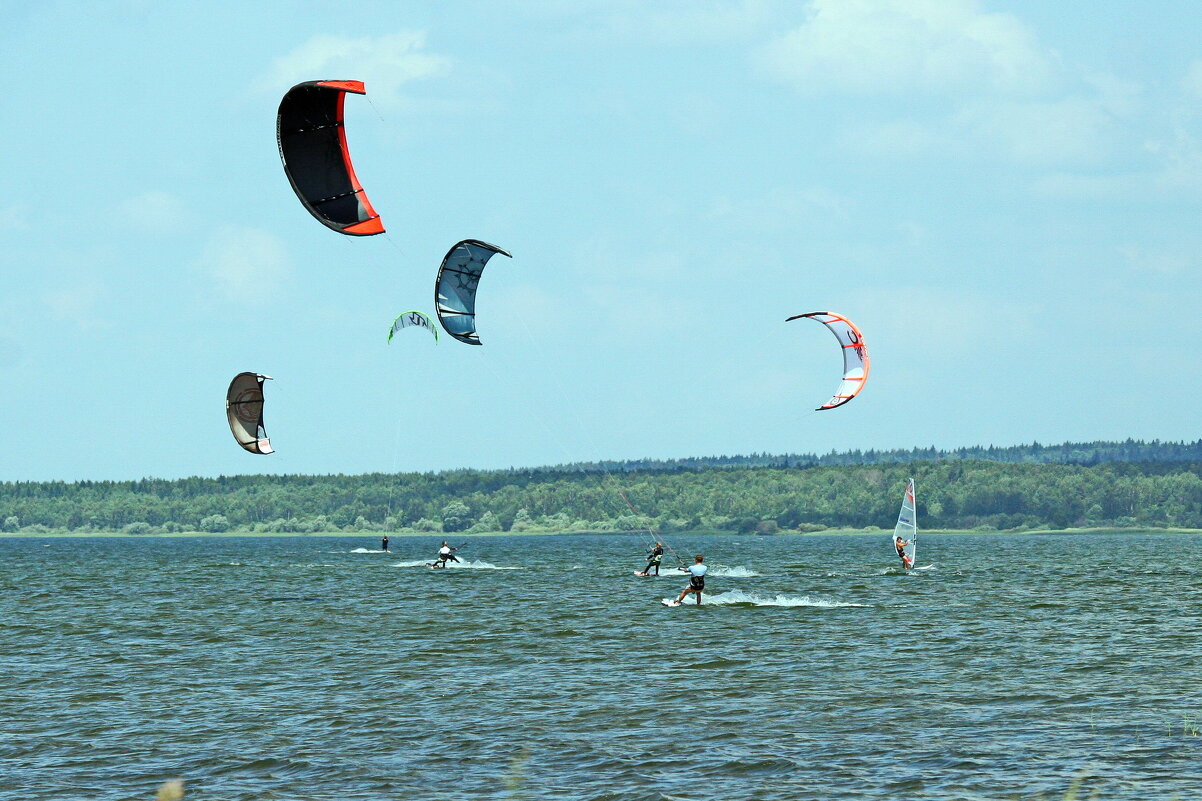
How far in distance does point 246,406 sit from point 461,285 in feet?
41.1

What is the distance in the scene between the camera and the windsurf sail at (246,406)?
46.1 meters

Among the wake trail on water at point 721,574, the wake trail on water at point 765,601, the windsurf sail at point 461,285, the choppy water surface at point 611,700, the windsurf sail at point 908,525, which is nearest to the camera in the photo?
the choppy water surface at point 611,700

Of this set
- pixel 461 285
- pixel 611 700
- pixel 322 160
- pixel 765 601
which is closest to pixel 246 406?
pixel 461 285

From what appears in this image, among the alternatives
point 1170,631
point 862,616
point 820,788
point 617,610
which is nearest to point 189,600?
point 617,610

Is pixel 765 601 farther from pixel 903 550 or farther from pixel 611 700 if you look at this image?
pixel 611 700

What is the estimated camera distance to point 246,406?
46625 millimetres

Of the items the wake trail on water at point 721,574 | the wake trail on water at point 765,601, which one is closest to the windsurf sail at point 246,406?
the wake trail on water at point 765,601

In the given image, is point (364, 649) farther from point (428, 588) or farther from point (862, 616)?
point (428, 588)

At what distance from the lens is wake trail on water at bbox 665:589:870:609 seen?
141ft

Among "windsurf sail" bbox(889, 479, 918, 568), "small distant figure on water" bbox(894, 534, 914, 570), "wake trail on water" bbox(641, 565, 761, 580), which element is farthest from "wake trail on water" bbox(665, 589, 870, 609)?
"wake trail on water" bbox(641, 565, 761, 580)

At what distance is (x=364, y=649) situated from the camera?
→ 101 ft

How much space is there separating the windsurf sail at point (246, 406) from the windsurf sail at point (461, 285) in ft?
36.6

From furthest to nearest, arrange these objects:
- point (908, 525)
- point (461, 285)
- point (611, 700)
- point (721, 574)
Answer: point (721, 574) < point (908, 525) < point (461, 285) < point (611, 700)

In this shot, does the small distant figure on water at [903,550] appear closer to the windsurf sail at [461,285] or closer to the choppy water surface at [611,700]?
the choppy water surface at [611,700]
